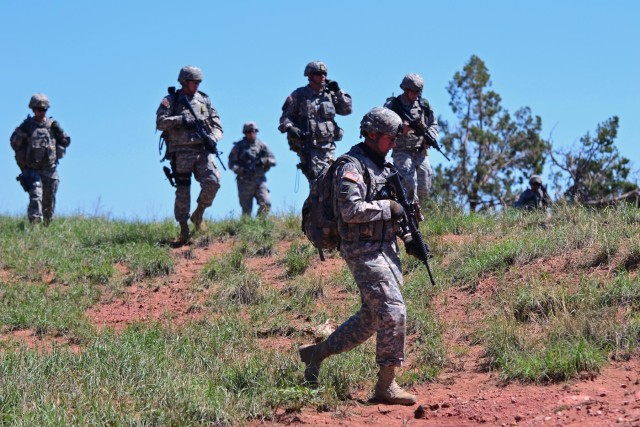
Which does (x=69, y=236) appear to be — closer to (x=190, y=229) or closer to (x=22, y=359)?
(x=190, y=229)

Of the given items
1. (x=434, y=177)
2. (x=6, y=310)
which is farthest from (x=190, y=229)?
(x=434, y=177)

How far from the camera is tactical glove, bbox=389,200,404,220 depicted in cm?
Answer: 703

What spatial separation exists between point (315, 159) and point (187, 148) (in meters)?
1.55

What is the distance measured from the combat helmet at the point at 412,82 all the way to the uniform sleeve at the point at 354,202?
16.2 feet

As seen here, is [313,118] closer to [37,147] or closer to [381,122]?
[37,147]

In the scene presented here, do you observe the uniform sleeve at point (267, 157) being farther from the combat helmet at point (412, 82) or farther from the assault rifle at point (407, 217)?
the assault rifle at point (407, 217)

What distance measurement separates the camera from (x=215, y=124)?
13008mm

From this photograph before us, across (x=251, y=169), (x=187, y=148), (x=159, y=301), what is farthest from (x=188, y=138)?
(x=251, y=169)

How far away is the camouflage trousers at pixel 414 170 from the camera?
11.8 m

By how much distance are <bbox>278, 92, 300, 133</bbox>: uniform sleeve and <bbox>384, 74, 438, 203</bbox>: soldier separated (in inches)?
51.8

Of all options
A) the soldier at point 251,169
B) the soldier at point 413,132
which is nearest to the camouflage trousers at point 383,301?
the soldier at point 413,132

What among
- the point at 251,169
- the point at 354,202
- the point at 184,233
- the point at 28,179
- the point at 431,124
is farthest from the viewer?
the point at 251,169

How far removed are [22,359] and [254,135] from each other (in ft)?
37.5

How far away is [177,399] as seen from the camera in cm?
670
